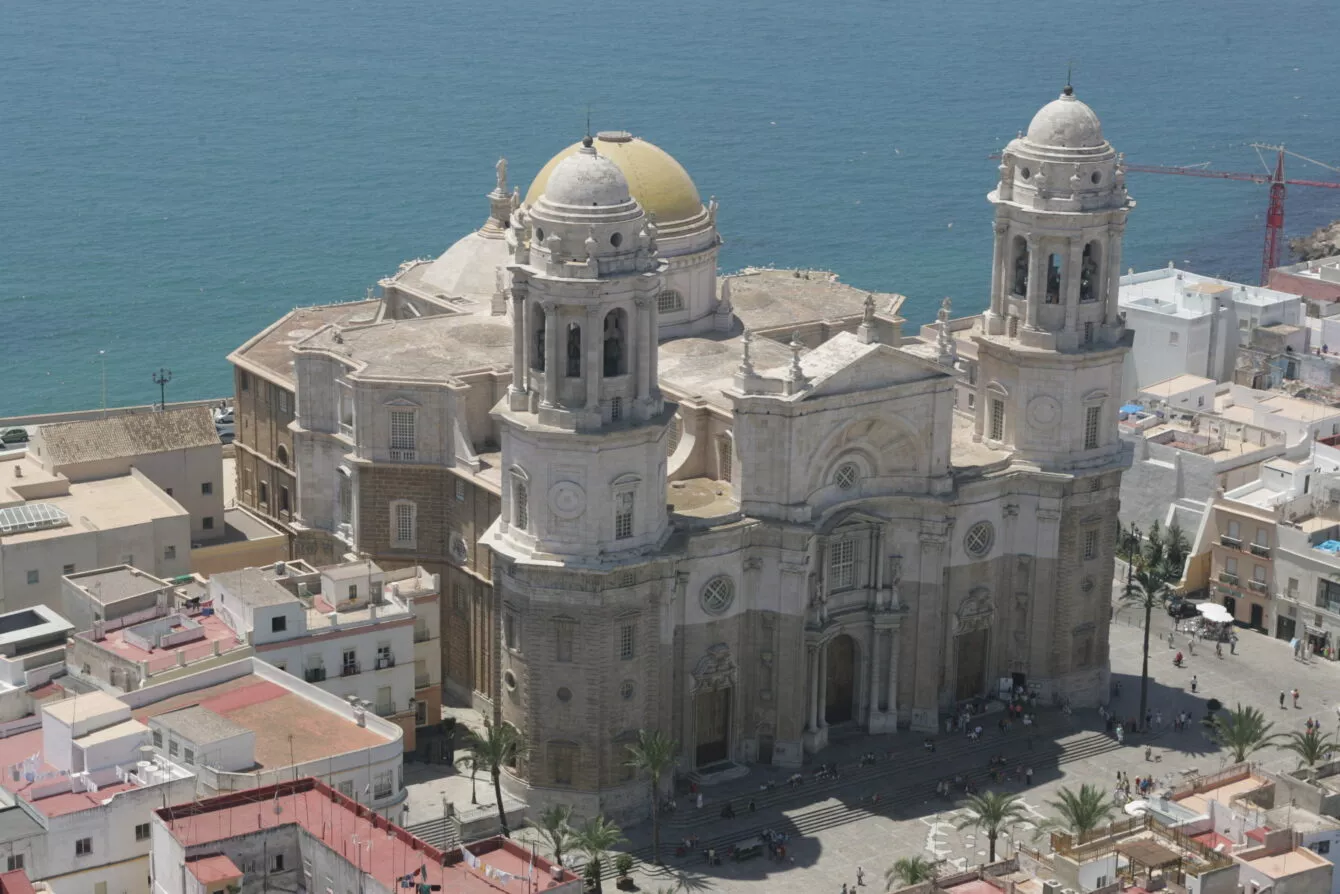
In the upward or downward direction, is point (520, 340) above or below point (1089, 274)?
below

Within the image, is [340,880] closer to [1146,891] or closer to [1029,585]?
[1146,891]

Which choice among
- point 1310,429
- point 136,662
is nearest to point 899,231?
point 1310,429

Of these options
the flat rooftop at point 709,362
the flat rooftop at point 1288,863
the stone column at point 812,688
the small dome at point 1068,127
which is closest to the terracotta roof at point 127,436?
the flat rooftop at point 709,362

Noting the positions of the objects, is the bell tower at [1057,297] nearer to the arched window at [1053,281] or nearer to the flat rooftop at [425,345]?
the arched window at [1053,281]

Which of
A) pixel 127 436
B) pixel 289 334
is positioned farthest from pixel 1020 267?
pixel 127 436

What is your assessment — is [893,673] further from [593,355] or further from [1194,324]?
[1194,324]

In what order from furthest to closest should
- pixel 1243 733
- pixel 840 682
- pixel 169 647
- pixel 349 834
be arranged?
pixel 840 682 < pixel 1243 733 < pixel 169 647 < pixel 349 834
